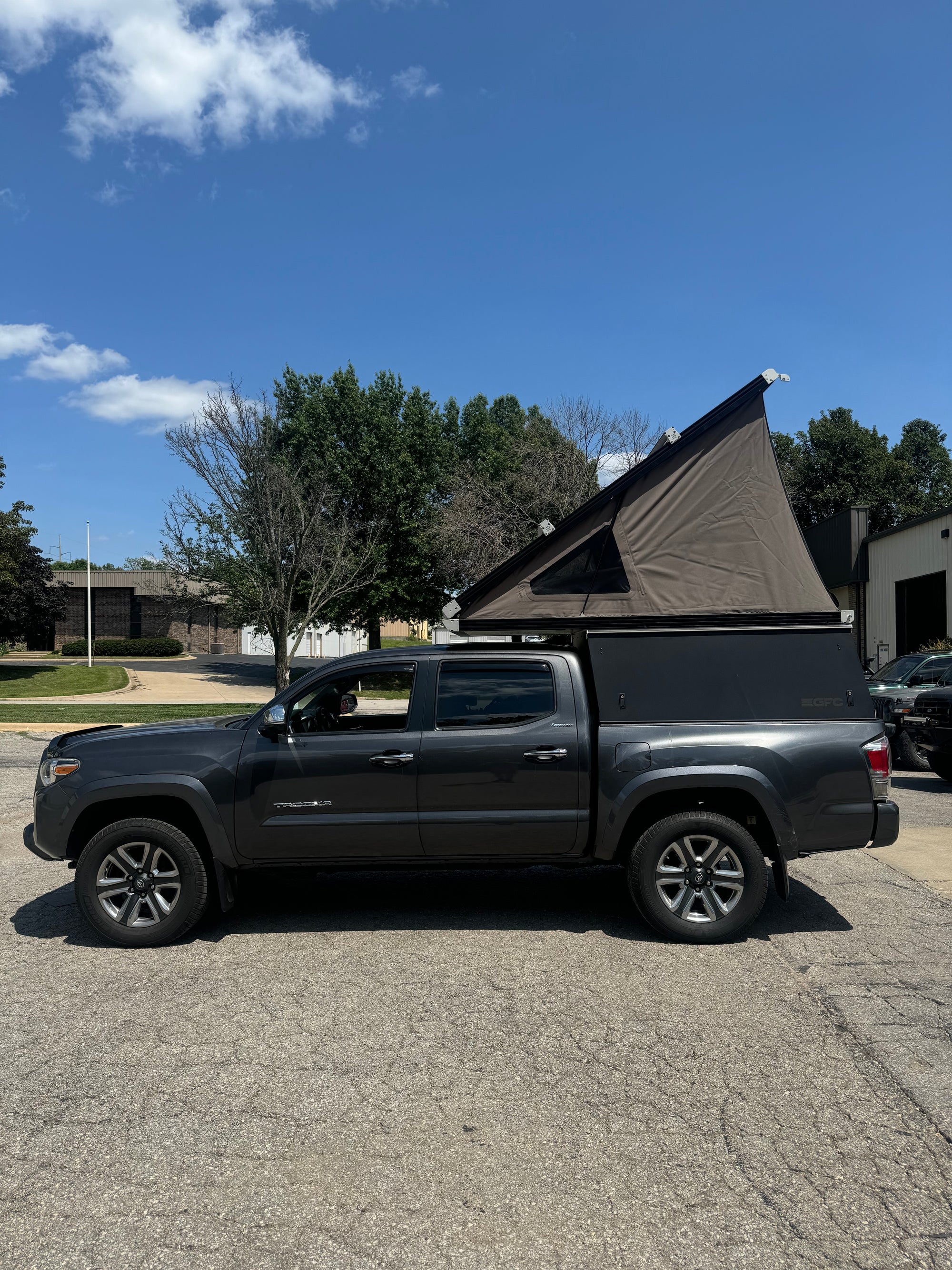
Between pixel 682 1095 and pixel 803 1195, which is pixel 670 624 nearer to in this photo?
pixel 682 1095

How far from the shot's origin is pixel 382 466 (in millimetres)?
35781

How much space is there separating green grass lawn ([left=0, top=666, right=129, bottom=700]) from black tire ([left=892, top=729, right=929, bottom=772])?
81.4 ft

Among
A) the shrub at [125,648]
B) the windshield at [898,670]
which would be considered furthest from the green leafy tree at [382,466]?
the windshield at [898,670]

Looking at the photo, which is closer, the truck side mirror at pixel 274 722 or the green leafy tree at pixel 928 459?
the truck side mirror at pixel 274 722

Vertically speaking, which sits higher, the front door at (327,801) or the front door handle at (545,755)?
the front door handle at (545,755)

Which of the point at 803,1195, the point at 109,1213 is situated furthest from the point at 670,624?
the point at 109,1213

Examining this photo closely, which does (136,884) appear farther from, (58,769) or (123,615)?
(123,615)

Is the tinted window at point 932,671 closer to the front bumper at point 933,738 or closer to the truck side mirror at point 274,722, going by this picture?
the front bumper at point 933,738

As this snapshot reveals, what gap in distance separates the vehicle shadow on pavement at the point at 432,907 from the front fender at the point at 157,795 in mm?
418

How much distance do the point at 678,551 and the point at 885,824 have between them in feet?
7.49

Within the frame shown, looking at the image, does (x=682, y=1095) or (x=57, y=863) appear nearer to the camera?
(x=682, y=1095)

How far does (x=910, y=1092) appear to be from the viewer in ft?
12.1

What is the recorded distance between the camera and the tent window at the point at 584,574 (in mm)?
6453

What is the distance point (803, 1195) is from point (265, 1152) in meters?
1.85
